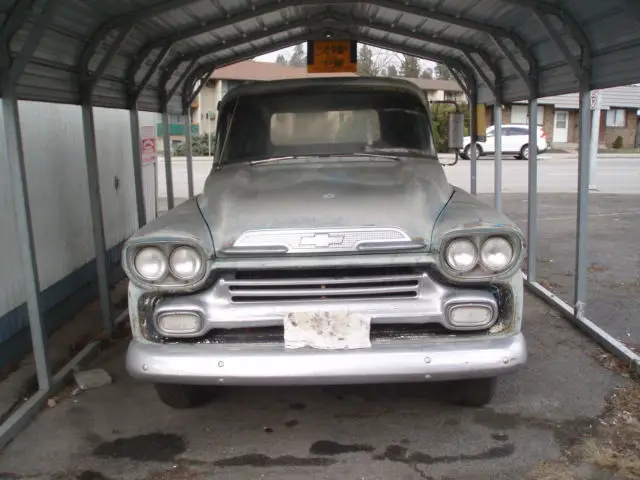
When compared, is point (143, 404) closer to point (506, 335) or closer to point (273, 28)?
point (506, 335)

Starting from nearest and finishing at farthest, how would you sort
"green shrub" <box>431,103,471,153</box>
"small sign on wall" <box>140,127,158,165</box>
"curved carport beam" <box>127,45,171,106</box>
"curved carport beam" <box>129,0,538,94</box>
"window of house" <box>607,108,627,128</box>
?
"green shrub" <box>431,103,471,153</box> < "curved carport beam" <box>129,0,538,94</box> < "curved carport beam" <box>127,45,171,106</box> < "small sign on wall" <box>140,127,158,165</box> < "window of house" <box>607,108,627,128</box>

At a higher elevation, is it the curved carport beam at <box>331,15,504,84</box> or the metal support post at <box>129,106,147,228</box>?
the curved carport beam at <box>331,15,504,84</box>

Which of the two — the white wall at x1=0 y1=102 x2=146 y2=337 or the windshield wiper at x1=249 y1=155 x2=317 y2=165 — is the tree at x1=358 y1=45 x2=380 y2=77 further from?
the windshield wiper at x1=249 y1=155 x2=317 y2=165

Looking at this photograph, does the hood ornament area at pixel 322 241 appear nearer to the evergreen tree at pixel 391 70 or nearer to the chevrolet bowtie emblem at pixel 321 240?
the chevrolet bowtie emblem at pixel 321 240

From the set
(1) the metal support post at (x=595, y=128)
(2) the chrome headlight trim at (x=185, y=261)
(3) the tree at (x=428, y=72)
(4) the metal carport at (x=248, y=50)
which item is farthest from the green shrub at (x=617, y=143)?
(2) the chrome headlight trim at (x=185, y=261)

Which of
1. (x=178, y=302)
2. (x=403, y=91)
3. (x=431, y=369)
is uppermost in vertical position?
(x=403, y=91)

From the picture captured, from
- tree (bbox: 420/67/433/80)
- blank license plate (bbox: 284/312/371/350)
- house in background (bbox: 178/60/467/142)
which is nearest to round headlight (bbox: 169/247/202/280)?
blank license plate (bbox: 284/312/371/350)

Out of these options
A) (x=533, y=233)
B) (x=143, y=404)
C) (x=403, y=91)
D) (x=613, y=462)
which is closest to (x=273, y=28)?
(x=403, y=91)

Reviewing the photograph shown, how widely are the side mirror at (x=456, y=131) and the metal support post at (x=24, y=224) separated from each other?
3.47 meters

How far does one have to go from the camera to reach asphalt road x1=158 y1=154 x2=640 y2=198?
17453 mm

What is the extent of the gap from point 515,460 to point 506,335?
0.71m

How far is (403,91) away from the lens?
209 inches

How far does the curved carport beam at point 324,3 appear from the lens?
19.6 feet

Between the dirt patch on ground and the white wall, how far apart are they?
12.7ft
